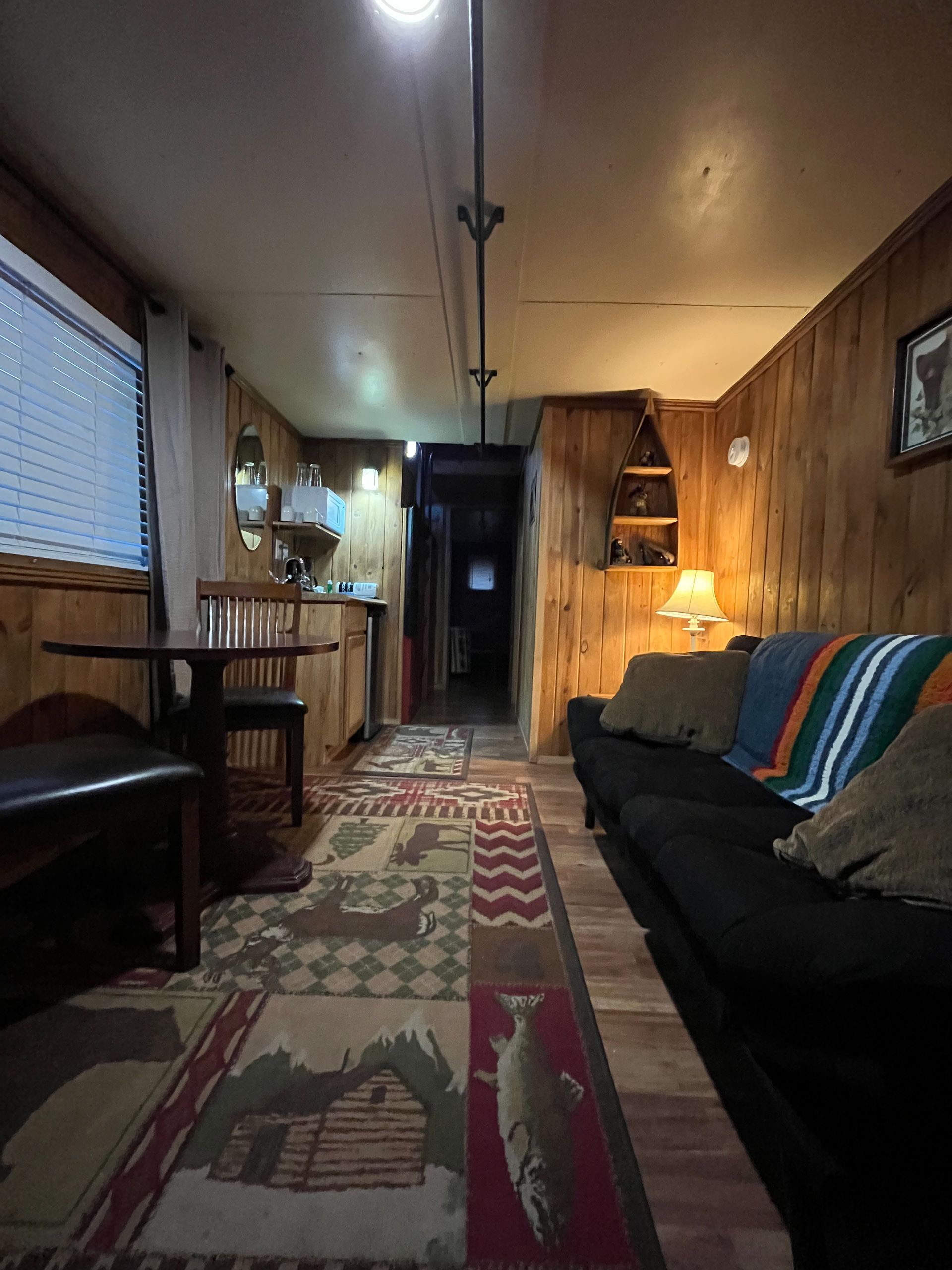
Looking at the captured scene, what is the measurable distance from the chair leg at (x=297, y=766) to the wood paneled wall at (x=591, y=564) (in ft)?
5.08

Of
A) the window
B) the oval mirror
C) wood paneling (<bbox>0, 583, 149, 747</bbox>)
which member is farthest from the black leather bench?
the oval mirror

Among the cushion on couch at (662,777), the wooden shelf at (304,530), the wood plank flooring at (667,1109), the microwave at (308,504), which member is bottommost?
the wood plank flooring at (667,1109)

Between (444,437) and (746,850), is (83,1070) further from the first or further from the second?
(444,437)

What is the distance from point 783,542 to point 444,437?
2.50 m

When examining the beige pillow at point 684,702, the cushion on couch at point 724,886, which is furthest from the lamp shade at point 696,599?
the cushion on couch at point 724,886

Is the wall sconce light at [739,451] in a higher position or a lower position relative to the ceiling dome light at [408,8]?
lower

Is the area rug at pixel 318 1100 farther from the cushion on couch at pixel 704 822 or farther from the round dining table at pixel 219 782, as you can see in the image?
the cushion on couch at pixel 704 822

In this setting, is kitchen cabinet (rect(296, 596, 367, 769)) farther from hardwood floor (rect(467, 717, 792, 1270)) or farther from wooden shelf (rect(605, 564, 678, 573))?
hardwood floor (rect(467, 717, 792, 1270))

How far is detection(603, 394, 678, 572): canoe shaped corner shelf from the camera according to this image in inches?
120

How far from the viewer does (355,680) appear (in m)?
3.27

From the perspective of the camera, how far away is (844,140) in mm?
1396

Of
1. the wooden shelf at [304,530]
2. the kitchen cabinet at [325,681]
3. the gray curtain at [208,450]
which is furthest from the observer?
the wooden shelf at [304,530]

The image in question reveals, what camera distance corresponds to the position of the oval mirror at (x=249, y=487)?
297 cm

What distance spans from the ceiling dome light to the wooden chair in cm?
159
